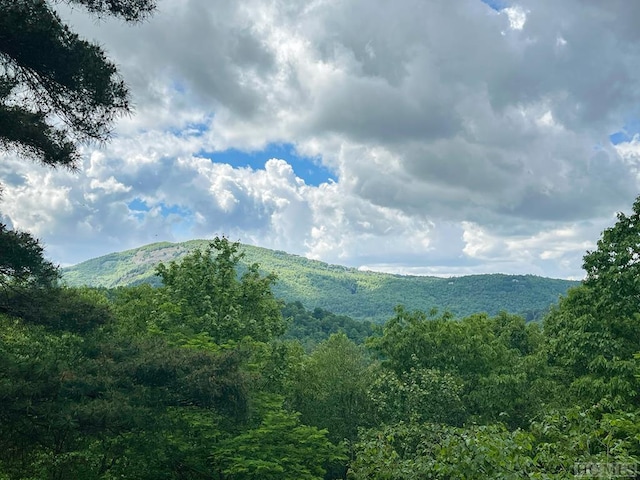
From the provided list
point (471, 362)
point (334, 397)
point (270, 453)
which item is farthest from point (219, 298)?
point (471, 362)

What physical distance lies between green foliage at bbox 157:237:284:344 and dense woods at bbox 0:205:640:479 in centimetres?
11

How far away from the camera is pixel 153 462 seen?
14.8 m

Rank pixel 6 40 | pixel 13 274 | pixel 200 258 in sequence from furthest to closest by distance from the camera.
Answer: pixel 200 258 < pixel 13 274 < pixel 6 40

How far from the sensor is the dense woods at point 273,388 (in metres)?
9.25

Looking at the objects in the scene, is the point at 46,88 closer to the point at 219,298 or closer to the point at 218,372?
the point at 218,372

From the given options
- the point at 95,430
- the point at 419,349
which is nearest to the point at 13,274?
the point at 95,430

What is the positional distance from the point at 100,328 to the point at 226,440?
5970mm

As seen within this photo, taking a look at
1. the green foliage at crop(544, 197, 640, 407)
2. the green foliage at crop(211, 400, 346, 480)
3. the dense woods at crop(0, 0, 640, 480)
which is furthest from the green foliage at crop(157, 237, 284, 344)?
the green foliage at crop(544, 197, 640, 407)

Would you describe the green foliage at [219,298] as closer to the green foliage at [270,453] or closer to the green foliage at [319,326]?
the green foliage at [270,453]

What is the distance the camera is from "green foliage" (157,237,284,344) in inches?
944

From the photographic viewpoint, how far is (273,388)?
2683 cm

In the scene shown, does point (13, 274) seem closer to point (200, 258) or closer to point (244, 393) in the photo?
point (244, 393)

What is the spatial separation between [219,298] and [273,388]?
6.29 meters

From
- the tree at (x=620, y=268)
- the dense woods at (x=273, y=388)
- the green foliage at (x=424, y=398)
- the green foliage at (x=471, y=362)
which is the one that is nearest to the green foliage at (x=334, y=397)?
the dense woods at (x=273, y=388)
